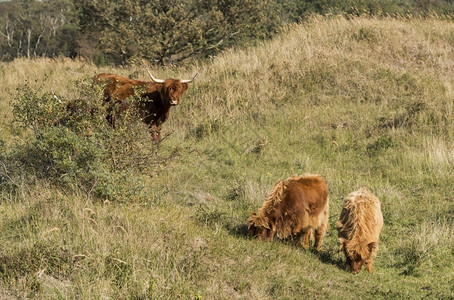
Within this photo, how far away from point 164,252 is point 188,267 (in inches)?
13.2

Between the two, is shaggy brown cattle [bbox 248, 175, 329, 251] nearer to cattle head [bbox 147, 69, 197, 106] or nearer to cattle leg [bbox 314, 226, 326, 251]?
cattle leg [bbox 314, 226, 326, 251]

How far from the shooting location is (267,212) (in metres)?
6.76

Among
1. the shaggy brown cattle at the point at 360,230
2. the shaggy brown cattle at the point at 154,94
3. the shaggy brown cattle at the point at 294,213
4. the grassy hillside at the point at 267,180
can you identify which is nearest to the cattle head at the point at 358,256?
the shaggy brown cattle at the point at 360,230

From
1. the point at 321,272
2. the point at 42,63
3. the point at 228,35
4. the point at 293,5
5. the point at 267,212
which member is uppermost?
the point at 293,5

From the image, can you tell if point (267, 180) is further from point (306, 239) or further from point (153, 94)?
point (153, 94)

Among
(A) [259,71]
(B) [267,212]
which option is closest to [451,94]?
(A) [259,71]

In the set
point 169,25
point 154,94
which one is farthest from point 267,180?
point 169,25

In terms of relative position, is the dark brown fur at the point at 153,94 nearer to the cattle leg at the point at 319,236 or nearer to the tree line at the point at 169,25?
the cattle leg at the point at 319,236

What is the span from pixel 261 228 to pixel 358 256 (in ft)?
4.02

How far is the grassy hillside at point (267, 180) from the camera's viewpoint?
205 inches

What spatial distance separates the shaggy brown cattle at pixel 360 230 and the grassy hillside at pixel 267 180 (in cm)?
21

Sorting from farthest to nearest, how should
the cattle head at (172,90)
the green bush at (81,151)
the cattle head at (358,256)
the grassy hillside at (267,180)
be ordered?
the cattle head at (172,90), the green bush at (81,151), the cattle head at (358,256), the grassy hillside at (267,180)

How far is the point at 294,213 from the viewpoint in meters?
6.84

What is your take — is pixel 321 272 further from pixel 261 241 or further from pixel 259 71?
pixel 259 71
